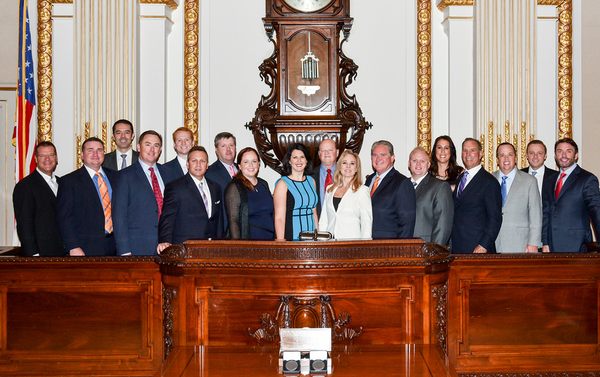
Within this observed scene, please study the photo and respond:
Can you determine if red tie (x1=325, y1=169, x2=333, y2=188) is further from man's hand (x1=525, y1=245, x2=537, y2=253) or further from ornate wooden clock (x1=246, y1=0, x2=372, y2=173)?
man's hand (x1=525, y1=245, x2=537, y2=253)

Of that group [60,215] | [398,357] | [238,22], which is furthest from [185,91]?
[398,357]

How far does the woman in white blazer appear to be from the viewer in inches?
208

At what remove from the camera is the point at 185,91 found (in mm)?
8172

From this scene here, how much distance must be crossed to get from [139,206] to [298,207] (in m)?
1.08

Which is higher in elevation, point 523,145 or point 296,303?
point 523,145

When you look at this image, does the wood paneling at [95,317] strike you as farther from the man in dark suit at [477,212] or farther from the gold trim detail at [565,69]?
the gold trim detail at [565,69]

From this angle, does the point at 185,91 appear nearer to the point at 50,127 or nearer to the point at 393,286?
the point at 50,127

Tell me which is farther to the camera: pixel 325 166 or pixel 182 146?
pixel 182 146

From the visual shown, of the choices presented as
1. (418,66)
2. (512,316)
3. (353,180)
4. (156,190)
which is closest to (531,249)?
(512,316)

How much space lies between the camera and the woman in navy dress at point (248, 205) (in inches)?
219

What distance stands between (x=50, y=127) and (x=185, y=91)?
51.8 inches

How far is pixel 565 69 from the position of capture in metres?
7.95

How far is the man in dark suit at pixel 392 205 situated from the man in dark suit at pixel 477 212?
1.91 ft

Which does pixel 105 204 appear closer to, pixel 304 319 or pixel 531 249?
pixel 304 319
